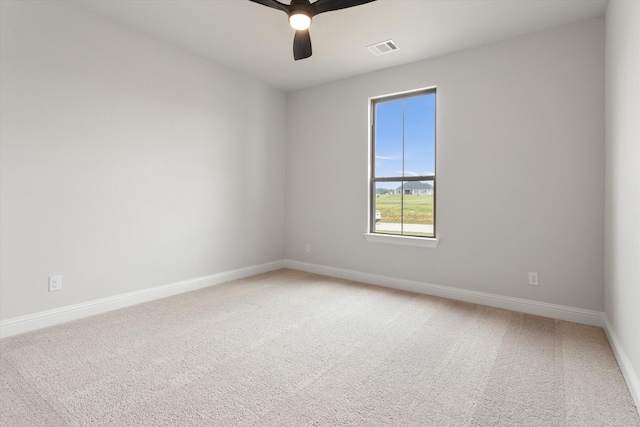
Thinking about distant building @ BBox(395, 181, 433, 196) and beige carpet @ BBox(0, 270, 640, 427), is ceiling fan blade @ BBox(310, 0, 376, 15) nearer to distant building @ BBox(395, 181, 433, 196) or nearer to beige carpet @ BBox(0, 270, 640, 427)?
distant building @ BBox(395, 181, 433, 196)

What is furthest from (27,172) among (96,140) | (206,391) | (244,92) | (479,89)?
(479,89)

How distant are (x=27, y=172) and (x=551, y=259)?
14.7 feet

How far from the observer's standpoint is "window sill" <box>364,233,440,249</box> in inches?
143

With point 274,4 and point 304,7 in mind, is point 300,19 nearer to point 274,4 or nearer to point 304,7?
point 304,7

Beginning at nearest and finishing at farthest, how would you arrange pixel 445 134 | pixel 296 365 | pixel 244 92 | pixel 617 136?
pixel 296 365, pixel 617 136, pixel 445 134, pixel 244 92

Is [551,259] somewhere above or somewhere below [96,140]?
below

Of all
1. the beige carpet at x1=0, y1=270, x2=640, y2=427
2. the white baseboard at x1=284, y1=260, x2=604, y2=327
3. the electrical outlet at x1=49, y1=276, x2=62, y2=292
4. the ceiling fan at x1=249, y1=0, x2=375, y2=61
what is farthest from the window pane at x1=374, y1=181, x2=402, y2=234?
the electrical outlet at x1=49, y1=276, x2=62, y2=292

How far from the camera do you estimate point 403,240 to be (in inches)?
151

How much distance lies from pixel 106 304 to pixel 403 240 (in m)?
3.11

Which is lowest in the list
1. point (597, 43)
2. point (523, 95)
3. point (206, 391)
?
point (206, 391)

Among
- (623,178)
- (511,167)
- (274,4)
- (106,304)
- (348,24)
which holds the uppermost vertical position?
(348,24)

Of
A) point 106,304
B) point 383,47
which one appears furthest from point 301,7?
point 106,304

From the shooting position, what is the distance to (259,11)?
277 cm

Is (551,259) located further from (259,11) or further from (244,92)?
(244,92)
